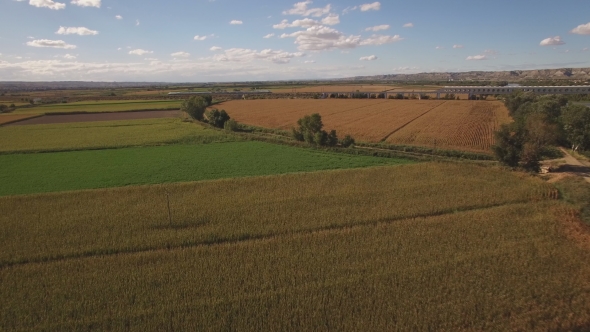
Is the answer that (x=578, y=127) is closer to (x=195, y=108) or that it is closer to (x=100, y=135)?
(x=195, y=108)

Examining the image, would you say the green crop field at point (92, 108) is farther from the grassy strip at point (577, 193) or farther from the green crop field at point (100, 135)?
the grassy strip at point (577, 193)

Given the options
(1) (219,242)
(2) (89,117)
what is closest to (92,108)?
(2) (89,117)

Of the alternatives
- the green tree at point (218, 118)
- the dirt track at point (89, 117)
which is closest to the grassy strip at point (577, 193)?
the green tree at point (218, 118)

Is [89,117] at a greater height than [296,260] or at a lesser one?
greater

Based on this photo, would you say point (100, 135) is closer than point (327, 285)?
No

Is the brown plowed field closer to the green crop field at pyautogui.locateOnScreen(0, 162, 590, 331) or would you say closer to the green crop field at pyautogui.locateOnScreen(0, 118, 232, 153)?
the green crop field at pyautogui.locateOnScreen(0, 118, 232, 153)

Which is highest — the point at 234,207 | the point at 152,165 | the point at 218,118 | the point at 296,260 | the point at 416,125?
the point at 218,118
